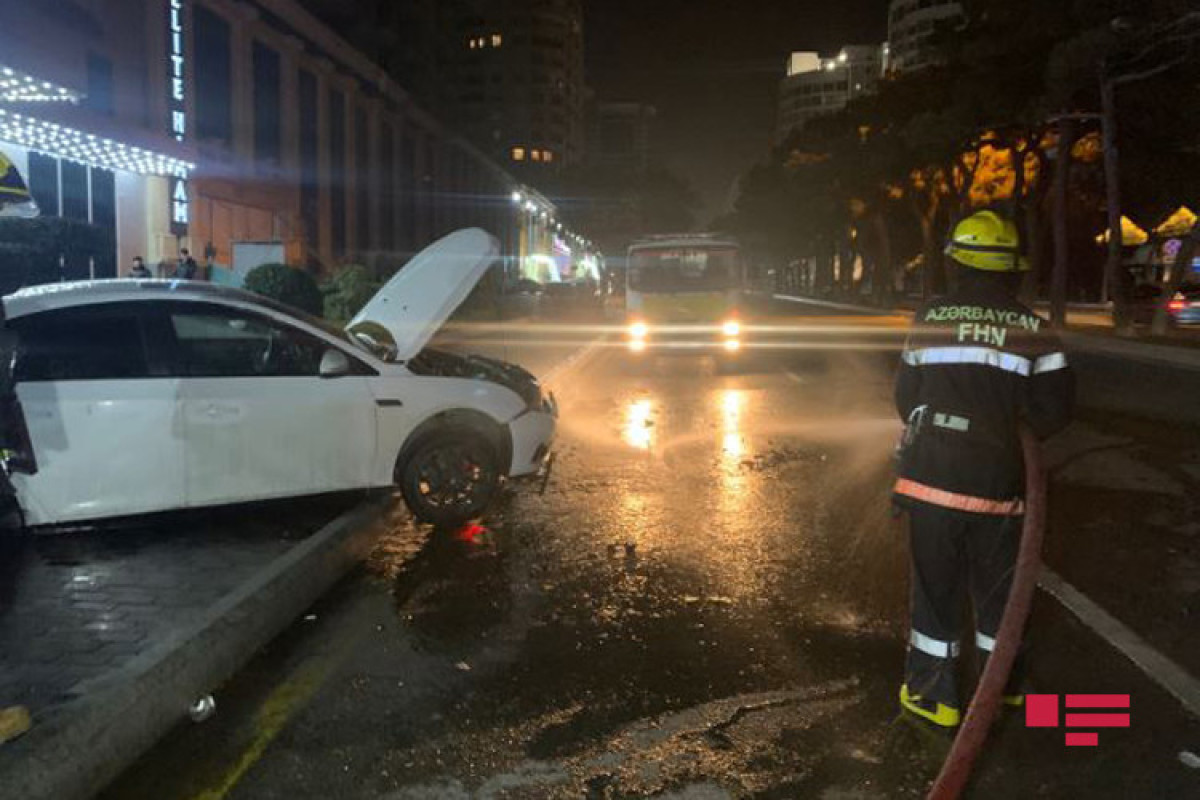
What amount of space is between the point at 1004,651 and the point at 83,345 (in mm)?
5277

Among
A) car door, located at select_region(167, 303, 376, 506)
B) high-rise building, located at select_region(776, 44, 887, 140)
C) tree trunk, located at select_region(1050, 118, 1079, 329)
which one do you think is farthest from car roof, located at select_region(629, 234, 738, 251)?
high-rise building, located at select_region(776, 44, 887, 140)

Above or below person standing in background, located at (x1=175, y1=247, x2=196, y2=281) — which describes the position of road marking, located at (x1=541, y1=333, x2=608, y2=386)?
below

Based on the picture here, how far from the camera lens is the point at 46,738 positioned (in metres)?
3.59

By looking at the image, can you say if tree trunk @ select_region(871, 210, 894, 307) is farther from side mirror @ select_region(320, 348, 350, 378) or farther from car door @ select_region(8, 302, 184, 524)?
car door @ select_region(8, 302, 184, 524)

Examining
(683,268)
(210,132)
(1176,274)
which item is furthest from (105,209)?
(1176,274)

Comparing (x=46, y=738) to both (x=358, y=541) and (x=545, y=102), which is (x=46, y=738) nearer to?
(x=358, y=541)

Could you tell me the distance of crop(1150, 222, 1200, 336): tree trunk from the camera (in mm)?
24375

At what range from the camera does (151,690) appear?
414cm

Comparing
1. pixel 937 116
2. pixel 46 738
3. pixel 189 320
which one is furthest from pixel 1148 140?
pixel 46 738

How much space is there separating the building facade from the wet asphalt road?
10250mm

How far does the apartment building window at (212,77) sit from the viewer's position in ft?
94.2

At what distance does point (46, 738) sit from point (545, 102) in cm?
16528

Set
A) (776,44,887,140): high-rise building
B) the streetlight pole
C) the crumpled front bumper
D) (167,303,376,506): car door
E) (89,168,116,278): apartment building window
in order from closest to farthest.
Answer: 1. (167,303,376,506): car door
2. the crumpled front bumper
3. (89,168,116,278): apartment building window
4. the streetlight pole
5. (776,44,887,140): high-rise building

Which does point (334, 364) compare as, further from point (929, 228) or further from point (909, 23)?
point (909, 23)
